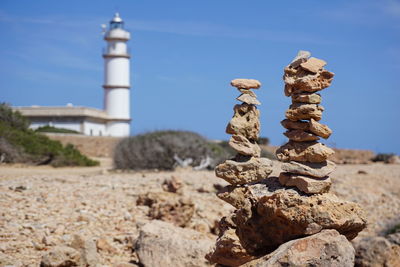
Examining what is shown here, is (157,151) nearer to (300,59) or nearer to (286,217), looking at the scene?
(300,59)

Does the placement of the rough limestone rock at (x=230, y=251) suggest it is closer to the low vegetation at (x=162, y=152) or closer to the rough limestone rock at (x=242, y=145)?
the rough limestone rock at (x=242, y=145)

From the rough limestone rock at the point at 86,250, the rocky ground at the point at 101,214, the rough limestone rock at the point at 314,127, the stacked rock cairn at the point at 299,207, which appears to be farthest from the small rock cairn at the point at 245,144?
the rough limestone rock at the point at 86,250

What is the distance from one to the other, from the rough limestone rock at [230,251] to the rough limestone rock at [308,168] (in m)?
1.04

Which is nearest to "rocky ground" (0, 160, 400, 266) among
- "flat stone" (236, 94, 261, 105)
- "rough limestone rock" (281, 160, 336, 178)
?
"flat stone" (236, 94, 261, 105)

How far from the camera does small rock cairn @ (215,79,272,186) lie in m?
6.80

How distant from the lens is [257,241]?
6250mm

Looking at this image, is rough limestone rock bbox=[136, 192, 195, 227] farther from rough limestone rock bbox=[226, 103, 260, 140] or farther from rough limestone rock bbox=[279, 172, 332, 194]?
rough limestone rock bbox=[279, 172, 332, 194]

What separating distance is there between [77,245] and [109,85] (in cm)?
3962

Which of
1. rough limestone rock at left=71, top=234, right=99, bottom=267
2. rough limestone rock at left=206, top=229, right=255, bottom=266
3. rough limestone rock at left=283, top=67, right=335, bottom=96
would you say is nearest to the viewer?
rough limestone rock at left=283, top=67, right=335, bottom=96

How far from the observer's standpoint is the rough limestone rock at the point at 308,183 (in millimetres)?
5828

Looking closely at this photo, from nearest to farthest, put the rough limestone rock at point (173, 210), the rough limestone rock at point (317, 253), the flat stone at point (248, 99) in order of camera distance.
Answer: the rough limestone rock at point (317, 253), the flat stone at point (248, 99), the rough limestone rock at point (173, 210)

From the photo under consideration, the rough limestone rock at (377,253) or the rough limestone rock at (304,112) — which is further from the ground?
the rough limestone rock at (304,112)

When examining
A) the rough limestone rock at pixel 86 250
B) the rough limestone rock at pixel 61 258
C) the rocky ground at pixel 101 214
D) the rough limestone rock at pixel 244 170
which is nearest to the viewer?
the rough limestone rock at pixel 244 170

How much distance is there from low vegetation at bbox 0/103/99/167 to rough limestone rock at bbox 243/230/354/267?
1563cm
